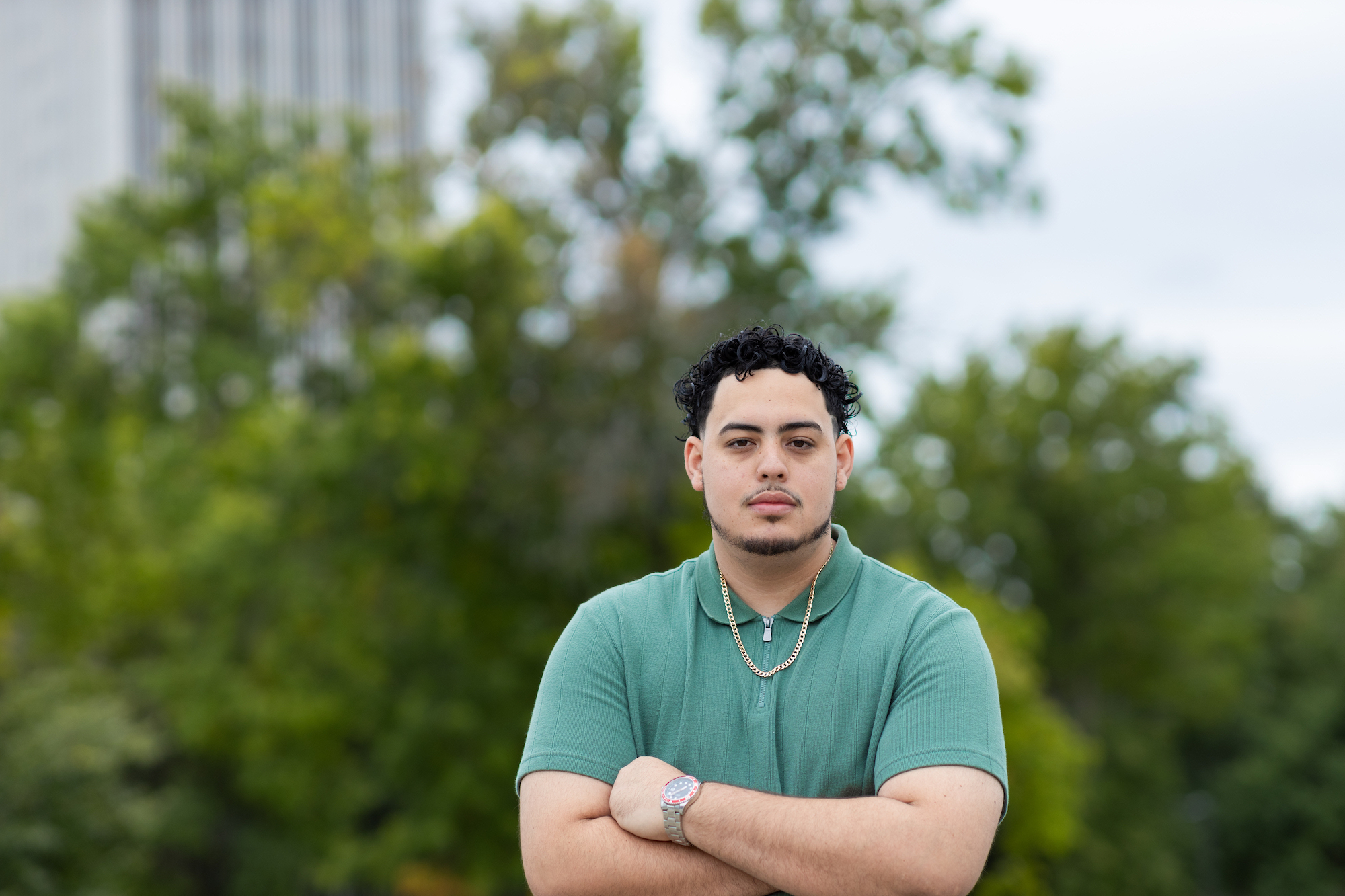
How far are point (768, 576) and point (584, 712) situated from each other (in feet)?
1.37

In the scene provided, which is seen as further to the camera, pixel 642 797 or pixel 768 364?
pixel 768 364

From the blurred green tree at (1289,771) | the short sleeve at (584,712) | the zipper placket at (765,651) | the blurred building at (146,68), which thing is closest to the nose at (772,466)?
the zipper placket at (765,651)

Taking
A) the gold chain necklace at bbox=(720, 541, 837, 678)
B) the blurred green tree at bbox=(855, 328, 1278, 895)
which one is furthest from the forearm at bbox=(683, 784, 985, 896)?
the blurred green tree at bbox=(855, 328, 1278, 895)

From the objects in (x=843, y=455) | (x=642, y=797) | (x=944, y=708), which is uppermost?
(x=843, y=455)

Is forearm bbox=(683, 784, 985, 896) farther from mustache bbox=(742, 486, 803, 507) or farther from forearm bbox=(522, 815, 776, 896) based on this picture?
mustache bbox=(742, 486, 803, 507)

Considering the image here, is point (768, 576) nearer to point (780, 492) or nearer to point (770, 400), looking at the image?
point (780, 492)

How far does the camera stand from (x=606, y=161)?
16.8 m

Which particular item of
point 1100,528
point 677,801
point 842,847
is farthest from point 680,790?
point 1100,528

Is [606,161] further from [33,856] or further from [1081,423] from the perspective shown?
[1081,423]

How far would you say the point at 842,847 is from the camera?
7.18 feet

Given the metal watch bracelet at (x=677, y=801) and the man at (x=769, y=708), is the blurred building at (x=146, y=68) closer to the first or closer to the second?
the man at (x=769, y=708)

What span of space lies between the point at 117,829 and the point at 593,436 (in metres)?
6.66

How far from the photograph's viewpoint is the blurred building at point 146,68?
211ft

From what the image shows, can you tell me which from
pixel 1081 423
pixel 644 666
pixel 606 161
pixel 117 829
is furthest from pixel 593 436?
pixel 1081 423
